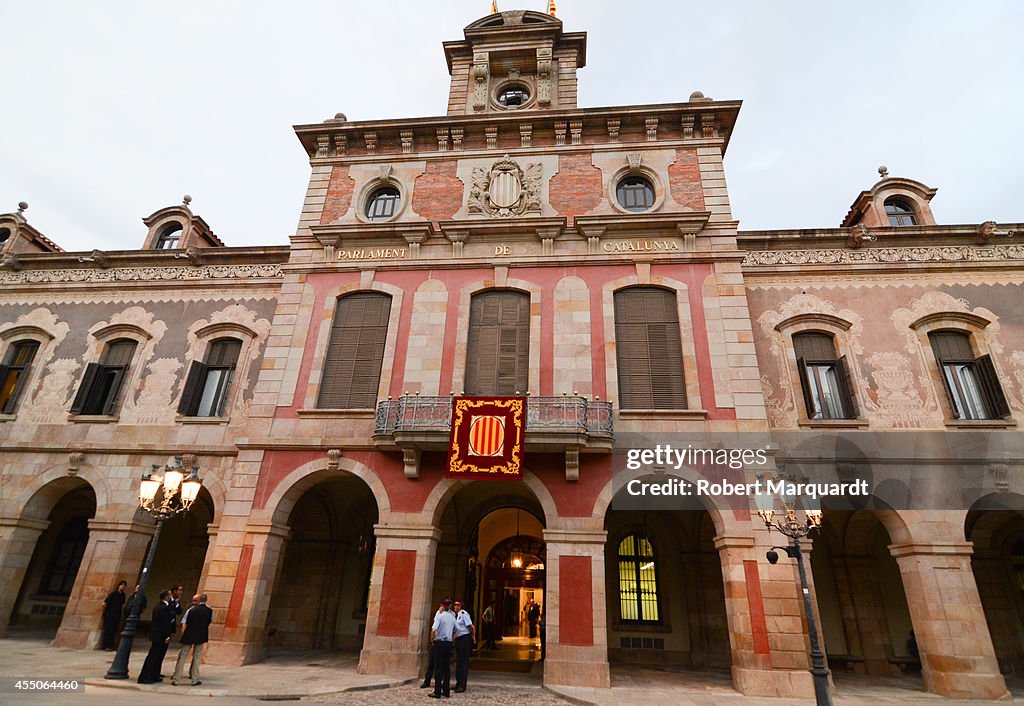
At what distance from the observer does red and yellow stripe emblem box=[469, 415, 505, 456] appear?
12.4 m

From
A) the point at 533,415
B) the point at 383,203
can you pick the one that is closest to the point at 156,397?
the point at 383,203

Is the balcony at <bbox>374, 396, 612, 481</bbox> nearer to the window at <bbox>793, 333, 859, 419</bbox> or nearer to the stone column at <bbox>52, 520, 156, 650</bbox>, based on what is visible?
the window at <bbox>793, 333, 859, 419</bbox>

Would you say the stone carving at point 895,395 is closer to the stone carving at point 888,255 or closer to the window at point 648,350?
the stone carving at point 888,255

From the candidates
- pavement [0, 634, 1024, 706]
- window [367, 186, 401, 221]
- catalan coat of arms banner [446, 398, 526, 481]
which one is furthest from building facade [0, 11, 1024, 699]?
pavement [0, 634, 1024, 706]

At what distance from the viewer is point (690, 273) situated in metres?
15.0

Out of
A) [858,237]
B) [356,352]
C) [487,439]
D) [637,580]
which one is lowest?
[637,580]

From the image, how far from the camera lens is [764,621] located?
1133 cm

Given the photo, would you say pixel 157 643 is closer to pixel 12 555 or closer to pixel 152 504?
pixel 152 504

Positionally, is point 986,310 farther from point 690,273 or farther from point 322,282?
point 322,282

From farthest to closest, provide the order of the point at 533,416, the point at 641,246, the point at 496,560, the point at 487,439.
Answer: the point at 496,560, the point at 641,246, the point at 533,416, the point at 487,439

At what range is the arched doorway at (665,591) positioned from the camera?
14750mm

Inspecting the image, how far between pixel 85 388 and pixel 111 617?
710 centimetres

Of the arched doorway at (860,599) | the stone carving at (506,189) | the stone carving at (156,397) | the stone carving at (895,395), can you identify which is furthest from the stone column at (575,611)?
the stone carving at (156,397)

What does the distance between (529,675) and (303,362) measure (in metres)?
10.2
